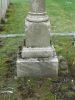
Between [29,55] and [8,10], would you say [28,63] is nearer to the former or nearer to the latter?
[29,55]

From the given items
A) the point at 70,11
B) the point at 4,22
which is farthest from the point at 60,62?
the point at 70,11

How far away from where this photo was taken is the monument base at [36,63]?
6.41m

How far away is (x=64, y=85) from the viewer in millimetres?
6254

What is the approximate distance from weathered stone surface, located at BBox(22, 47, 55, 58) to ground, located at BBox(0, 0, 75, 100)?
632 millimetres

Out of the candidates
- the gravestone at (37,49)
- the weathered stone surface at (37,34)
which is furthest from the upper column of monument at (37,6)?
the weathered stone surface at (37,34)

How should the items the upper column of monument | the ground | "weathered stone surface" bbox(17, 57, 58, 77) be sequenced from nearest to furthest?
1. the upper column of monument
2. "weathered stone surface" bbox(17, 57, 58, 77)
3. the ground

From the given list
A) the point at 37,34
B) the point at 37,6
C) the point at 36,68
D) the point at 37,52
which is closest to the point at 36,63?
the point at 36,68

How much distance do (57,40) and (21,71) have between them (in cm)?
299

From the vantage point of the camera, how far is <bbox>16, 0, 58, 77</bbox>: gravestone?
633 cm

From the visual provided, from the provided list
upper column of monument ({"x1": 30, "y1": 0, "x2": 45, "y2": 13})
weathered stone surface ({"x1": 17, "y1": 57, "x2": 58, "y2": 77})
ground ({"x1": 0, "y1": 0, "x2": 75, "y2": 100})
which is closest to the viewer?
upper column of monument ({"x1": 30, "y1": 0, "x2": 45, "y2": 13})

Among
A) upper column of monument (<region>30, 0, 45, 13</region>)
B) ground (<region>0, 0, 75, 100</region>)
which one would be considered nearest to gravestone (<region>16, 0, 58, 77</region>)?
upper column of monument (<region>30, 0, 45, 13</region>)

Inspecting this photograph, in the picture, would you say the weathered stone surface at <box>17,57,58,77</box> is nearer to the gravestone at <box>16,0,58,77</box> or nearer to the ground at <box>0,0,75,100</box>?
the gravestone at <box>16,0,58,77</box>

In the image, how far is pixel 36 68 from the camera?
21.2ft

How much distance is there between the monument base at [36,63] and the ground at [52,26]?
374 millimetres
